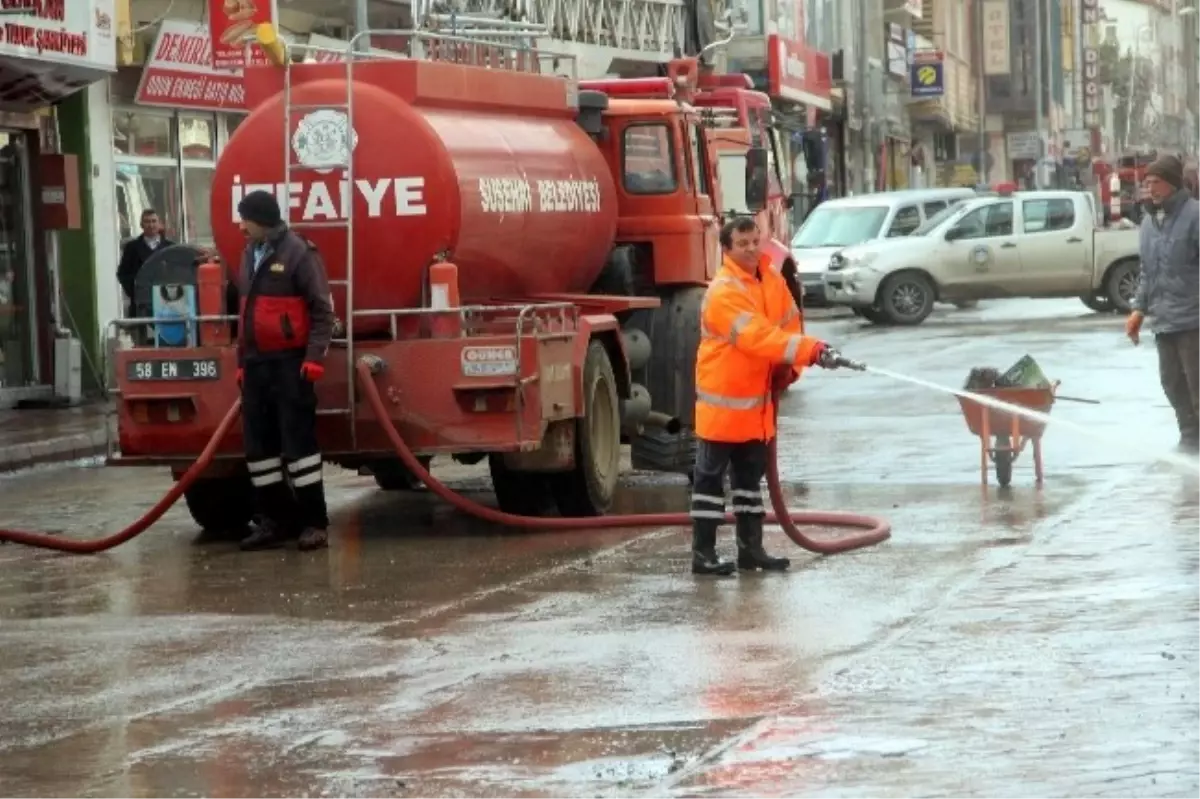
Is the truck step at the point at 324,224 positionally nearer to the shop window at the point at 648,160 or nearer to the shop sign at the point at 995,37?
the shop window at the point at 648,160

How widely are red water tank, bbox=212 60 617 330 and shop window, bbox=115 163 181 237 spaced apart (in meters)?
15.0

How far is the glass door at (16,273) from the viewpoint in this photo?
89.6 feet

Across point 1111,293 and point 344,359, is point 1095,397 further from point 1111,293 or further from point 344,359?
point 1111,293

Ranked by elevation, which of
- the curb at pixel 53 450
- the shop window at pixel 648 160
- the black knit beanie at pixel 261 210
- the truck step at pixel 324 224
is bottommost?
the curb at pixel 53 450

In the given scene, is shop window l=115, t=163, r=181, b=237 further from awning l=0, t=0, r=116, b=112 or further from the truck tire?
the truck tire

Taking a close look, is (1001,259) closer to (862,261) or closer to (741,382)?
(862,261)

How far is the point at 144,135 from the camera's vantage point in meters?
30.4

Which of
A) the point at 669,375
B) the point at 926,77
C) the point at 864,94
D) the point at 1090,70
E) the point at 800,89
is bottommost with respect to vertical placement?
the point at 669,375

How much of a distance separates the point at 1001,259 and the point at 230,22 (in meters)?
14.3

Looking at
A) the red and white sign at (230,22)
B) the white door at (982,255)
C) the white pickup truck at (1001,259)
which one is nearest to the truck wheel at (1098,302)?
the white pickup truck at (1001,259)

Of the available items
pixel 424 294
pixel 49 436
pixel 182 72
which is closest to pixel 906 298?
pixel 182 72

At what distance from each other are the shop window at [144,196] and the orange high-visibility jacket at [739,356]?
714 inches

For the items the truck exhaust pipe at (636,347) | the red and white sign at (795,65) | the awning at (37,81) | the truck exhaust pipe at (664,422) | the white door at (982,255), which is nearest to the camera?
the truck exhaust pipe at (664,422)

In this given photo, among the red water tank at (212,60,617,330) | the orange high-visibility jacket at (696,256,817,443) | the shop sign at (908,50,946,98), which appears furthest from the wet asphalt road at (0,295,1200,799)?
the shop sign at (908,50,946,98)
